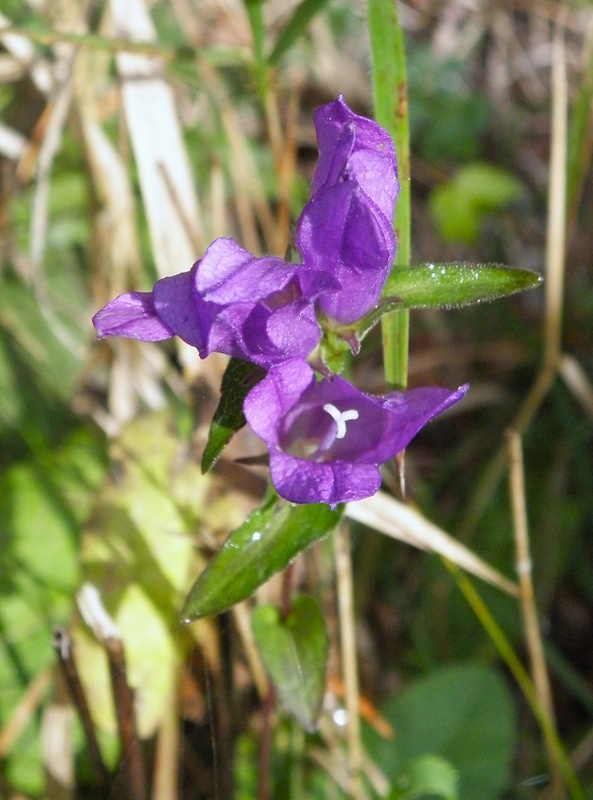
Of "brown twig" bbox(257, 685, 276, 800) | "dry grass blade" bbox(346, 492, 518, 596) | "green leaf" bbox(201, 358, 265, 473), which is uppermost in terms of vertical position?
"green leaf" bbox(201, 358, 265, 473)

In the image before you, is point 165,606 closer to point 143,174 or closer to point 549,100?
point 143,174

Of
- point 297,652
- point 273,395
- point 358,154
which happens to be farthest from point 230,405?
point 297,652

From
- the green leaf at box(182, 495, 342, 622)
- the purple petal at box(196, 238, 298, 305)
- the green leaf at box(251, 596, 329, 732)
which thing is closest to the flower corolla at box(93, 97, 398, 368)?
the purple petal at box(196, 238, 298, 305)

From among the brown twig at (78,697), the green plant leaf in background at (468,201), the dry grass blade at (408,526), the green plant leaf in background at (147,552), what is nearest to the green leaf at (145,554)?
the green plant leaf in background at (147,552)

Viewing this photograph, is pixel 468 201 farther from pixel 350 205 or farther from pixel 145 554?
pixel 350 205

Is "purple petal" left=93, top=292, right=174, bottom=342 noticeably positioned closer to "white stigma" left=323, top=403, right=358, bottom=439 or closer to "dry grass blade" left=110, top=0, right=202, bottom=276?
"white stigma" left=323, top=403, right=358, bottom=439

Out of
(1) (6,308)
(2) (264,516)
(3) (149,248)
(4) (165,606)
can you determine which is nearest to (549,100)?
(3) (149,248)

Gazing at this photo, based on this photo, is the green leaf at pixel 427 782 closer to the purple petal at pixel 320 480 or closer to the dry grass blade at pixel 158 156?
the purple petal at pixel 320 480
